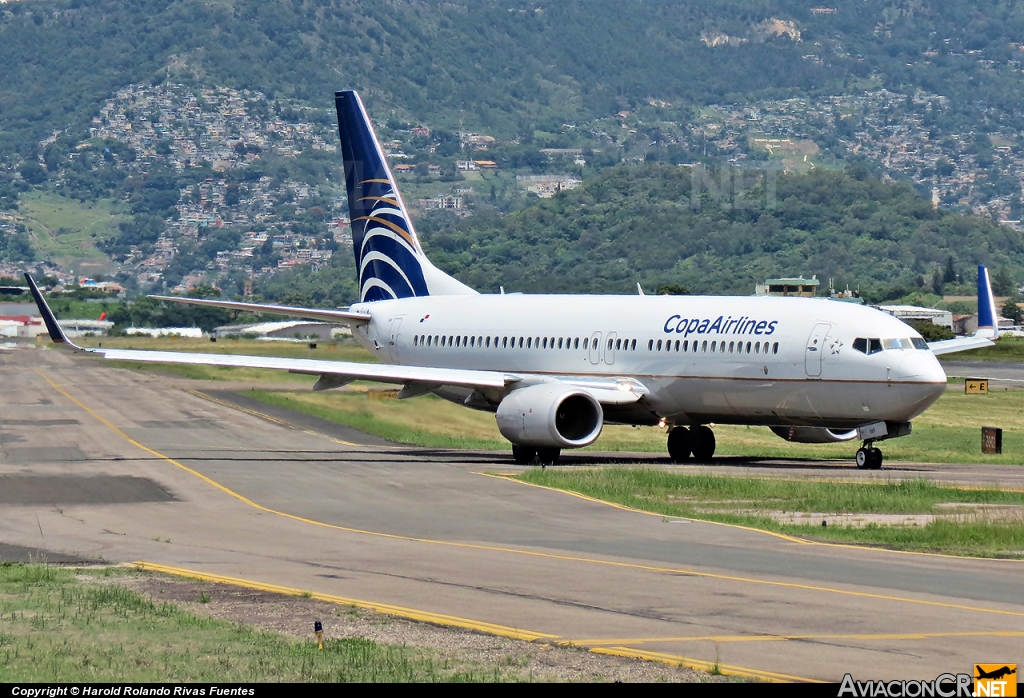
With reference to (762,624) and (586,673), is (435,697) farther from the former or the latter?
(762,624)

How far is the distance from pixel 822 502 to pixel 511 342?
16.6 m

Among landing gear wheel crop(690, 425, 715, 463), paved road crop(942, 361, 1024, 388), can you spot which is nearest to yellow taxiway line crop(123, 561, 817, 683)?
landing gear wheel crop(690, 425, 715, 463)

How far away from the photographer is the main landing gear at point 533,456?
41.6 metres

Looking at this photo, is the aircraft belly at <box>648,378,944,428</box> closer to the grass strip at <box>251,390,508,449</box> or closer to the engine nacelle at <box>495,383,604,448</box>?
the engine nacelle at <box>495,383,604,448</box>

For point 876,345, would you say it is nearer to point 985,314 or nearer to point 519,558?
point 985,314

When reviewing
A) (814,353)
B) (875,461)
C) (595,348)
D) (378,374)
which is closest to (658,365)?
(595,348)

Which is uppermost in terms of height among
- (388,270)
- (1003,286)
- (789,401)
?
(1003,286)

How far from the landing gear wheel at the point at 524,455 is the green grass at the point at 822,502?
4633mm

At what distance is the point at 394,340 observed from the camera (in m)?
50.3

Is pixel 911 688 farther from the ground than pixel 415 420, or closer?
farther from the ground

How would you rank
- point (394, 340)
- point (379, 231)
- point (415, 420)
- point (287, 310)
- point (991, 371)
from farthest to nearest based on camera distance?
point (991, 371) < point (415, 420) < point (379, 231) < point (394, 340) < point (287, 310)

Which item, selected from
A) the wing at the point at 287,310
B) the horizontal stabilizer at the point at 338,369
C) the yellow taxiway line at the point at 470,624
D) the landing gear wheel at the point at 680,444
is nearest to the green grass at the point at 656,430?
the landing gear wheel at the point at 680,444

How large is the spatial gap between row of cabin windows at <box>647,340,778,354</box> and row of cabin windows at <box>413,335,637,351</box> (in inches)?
34.9

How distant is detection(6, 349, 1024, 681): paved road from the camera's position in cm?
1691
